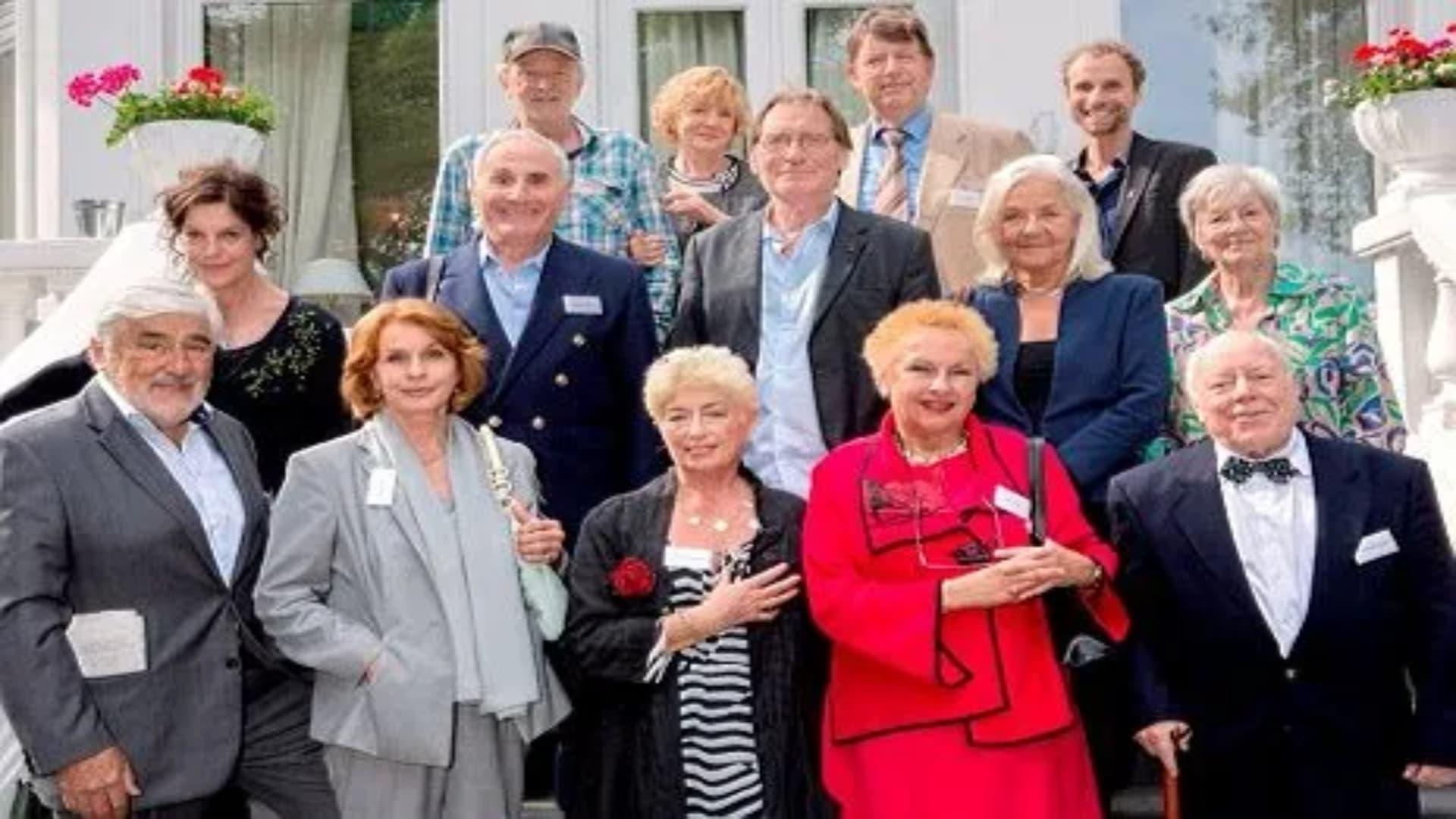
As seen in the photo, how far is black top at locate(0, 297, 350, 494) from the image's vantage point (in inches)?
213

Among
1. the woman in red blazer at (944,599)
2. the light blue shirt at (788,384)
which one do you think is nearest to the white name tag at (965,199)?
the light blue shirt at (788,384)

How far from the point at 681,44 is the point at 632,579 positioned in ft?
21.9

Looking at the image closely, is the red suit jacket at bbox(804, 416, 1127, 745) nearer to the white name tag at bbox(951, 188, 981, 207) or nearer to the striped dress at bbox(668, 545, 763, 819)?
the striped dress at bbox(668, 545, 763, 819)

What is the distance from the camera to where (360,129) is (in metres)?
11.3

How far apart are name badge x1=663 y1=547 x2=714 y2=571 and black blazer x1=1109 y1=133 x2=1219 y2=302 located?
7.34 feet

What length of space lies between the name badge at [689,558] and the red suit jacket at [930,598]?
231 millimetres

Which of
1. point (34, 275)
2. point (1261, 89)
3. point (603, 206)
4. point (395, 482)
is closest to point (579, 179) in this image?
point (603, 206)

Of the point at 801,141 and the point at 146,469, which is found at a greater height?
the point at 801,141

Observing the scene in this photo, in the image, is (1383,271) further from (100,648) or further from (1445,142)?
(100,648)

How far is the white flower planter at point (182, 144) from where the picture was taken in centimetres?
860

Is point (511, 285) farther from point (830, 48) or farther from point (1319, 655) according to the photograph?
point (830, 48)

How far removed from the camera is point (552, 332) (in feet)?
18.6

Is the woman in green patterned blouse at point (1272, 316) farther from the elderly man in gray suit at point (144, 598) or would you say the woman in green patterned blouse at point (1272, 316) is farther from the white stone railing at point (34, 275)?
the white stone railing at point (34, 275)

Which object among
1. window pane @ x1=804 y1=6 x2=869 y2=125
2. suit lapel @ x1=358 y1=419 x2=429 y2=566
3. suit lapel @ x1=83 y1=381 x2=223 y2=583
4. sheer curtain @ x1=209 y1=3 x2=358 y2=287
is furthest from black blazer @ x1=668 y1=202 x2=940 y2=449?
sheer curtain @ x1=209 y1=3 x2=358 y2=287
